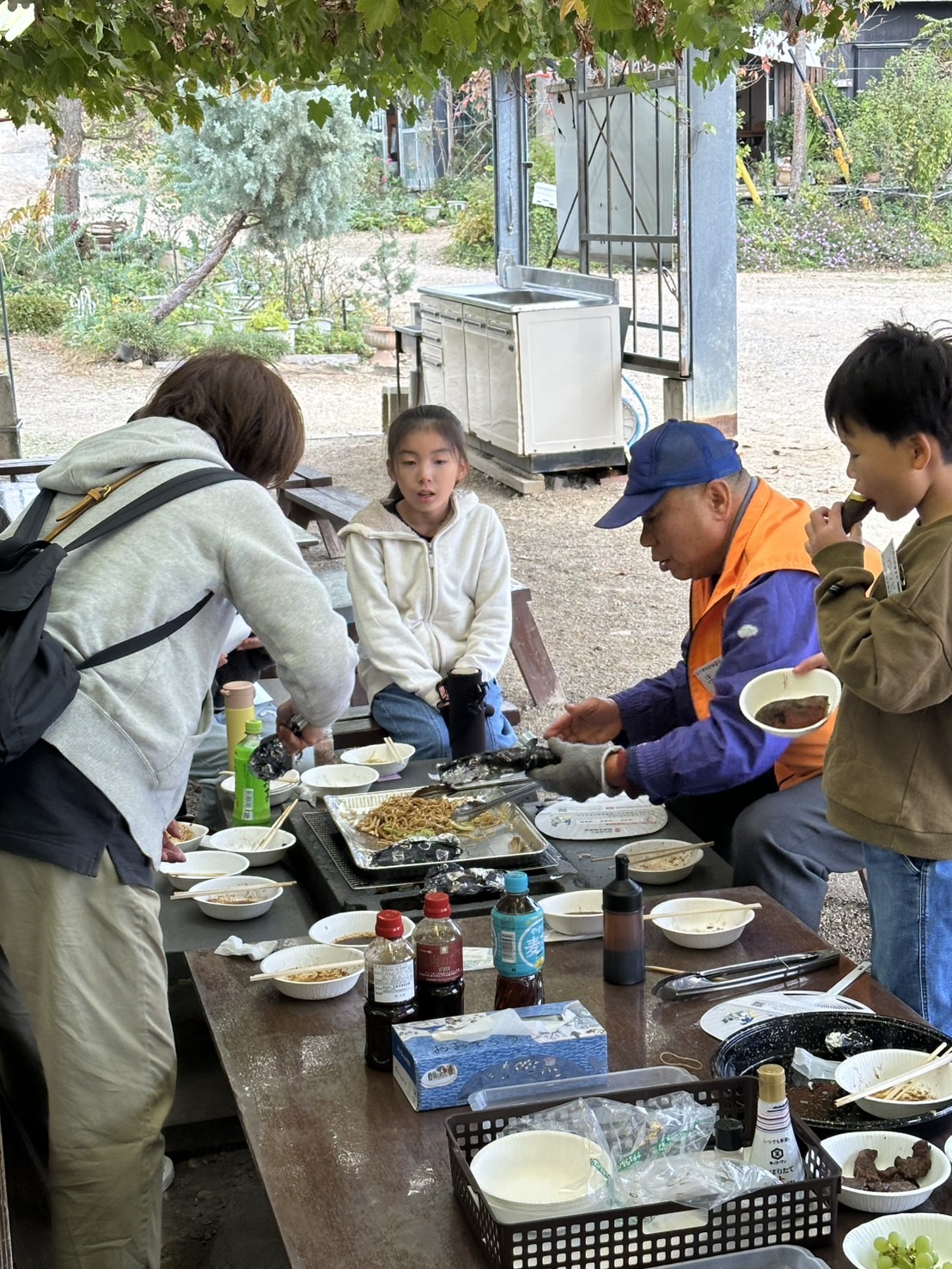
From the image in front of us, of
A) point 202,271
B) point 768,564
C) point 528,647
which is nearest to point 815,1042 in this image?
point 768,564

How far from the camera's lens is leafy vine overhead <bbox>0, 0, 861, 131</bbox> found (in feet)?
13.6

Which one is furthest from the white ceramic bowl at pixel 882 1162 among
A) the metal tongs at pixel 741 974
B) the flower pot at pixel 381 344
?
the flower pot at pixel 381 344

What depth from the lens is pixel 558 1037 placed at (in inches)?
74.7

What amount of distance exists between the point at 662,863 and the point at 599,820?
0.31 meters

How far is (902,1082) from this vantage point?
1842 mm

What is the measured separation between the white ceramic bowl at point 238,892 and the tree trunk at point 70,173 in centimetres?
1702

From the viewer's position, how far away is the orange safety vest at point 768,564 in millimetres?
3061

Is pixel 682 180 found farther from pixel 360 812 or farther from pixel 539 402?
pixel 360 812

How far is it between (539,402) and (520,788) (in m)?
6.74

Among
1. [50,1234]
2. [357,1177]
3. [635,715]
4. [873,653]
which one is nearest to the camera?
[357,1177]

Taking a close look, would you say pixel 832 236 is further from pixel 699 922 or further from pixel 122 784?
pixel 122 784

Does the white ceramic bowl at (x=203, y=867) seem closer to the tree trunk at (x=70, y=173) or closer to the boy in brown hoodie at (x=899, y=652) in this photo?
the boy in brown hoodie at (x=899, y=652)

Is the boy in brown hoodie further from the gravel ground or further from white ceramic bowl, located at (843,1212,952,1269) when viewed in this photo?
white ceramic bowl, located at (843,1212,952,1269)

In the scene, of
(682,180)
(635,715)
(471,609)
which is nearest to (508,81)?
(682,180)
